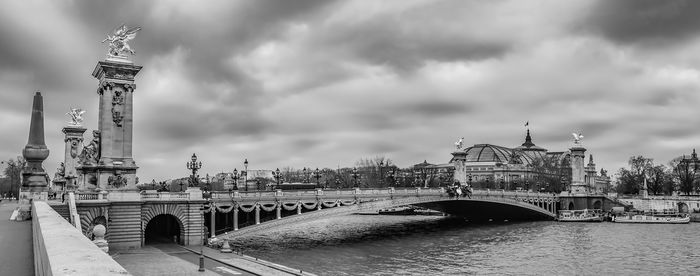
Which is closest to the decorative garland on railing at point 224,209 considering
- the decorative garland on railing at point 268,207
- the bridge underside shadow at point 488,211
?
the decorative garland on railing at point 268,207

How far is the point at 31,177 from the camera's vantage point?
30922mm

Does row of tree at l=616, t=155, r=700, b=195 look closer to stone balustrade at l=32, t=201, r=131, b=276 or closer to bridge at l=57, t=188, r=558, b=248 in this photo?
bridge at l=57, t=188, r=558, b=248

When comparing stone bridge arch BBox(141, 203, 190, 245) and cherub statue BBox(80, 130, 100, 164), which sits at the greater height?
cherub statue BBox(80, 130, 100, 164)

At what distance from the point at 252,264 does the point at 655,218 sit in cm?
7489

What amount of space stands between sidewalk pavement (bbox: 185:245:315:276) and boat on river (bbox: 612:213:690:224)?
71574 millimetres

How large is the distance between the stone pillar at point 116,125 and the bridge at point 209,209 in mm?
1307

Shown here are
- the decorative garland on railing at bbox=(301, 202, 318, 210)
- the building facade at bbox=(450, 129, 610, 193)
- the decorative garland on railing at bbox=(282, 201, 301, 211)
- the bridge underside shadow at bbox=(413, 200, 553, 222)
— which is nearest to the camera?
the decorative garland on railing at bbox=(282, 201, 301, 211)

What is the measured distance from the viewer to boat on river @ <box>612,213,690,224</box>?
88062mm

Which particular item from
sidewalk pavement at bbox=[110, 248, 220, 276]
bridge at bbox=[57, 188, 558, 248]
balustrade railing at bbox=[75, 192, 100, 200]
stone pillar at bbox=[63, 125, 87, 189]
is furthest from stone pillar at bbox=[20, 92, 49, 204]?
stone pillar at bbox=[63, 125, 87, 189]

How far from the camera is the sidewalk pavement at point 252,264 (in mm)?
31812

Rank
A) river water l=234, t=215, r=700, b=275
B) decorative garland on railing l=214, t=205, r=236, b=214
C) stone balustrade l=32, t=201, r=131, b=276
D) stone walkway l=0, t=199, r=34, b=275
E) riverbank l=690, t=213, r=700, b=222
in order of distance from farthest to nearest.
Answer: riverbank l=690, t=213, r=700, b=222 → decorative garland on railing l=214, t=205, r=236, b=214 → river water l=234, t=215, r=700, b=275 → stone walkway l=0, t=199, r=34, b=275 → stone balustrade l=32, t=201, r=131, b=276

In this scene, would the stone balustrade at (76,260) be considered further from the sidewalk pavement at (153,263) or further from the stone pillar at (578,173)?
the stone pillar at (578,173)

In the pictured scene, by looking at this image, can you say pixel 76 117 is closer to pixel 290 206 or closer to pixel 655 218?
pixel 290 206

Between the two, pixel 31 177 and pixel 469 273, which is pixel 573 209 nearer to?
pixel 469 273
